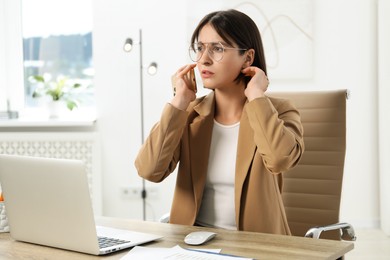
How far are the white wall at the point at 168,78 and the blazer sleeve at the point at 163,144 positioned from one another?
7.88ft

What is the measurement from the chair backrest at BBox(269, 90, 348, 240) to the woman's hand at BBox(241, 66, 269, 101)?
1.03 ft

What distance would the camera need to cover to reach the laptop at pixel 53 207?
5.07ft

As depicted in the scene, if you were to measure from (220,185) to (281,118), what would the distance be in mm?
280

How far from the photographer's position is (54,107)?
15.1 ft

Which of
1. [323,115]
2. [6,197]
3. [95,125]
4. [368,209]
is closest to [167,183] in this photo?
[95,125]

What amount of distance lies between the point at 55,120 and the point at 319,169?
262 centimetres

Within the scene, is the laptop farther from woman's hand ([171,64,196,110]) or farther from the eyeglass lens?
the eyeglass lens

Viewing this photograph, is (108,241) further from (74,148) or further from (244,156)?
(74,148)

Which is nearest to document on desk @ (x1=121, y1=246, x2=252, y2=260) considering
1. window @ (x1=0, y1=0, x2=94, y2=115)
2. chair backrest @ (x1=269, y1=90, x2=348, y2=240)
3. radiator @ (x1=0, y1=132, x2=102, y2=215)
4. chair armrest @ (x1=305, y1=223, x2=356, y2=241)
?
chair armrest @ (x1=305, y1=223, x2=356, y2=241)

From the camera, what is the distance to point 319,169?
229 cm

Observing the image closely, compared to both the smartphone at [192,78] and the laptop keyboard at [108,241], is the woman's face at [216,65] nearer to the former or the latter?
the smartphone at [192,78]

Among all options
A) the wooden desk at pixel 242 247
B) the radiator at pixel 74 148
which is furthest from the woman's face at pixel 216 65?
the radiator at pixel 74 148

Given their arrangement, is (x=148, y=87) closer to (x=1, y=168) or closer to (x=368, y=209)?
(x=368, y=209)

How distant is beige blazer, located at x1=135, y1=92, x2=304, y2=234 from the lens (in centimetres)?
195
